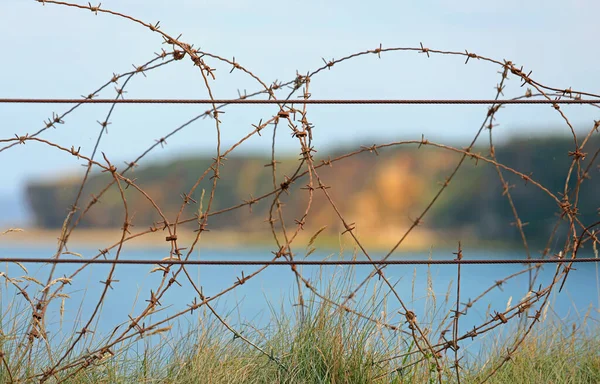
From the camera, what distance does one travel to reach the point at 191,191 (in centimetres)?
279

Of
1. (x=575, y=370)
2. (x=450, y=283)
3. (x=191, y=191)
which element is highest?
(x=191, y=191)

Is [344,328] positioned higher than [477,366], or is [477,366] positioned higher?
[344,328]

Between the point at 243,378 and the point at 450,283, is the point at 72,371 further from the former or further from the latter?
the point at 450,283

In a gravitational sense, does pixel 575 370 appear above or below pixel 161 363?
below

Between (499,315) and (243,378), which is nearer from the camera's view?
(243,378)

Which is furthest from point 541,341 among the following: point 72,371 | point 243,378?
point 72,371

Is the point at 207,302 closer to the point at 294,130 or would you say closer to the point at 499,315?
the point at 294,130

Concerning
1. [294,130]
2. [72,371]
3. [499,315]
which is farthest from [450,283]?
[72,371]

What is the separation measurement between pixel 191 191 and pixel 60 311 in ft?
2.55

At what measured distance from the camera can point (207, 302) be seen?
2.84 meters

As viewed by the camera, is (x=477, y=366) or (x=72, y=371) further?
(x=477, y=366)

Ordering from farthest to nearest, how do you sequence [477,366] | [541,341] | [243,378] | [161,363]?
[541,341], [477,366], [161,363], [243,378]

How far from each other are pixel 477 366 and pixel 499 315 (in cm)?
39

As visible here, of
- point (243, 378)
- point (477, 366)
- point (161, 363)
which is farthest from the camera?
point (477, 366)
